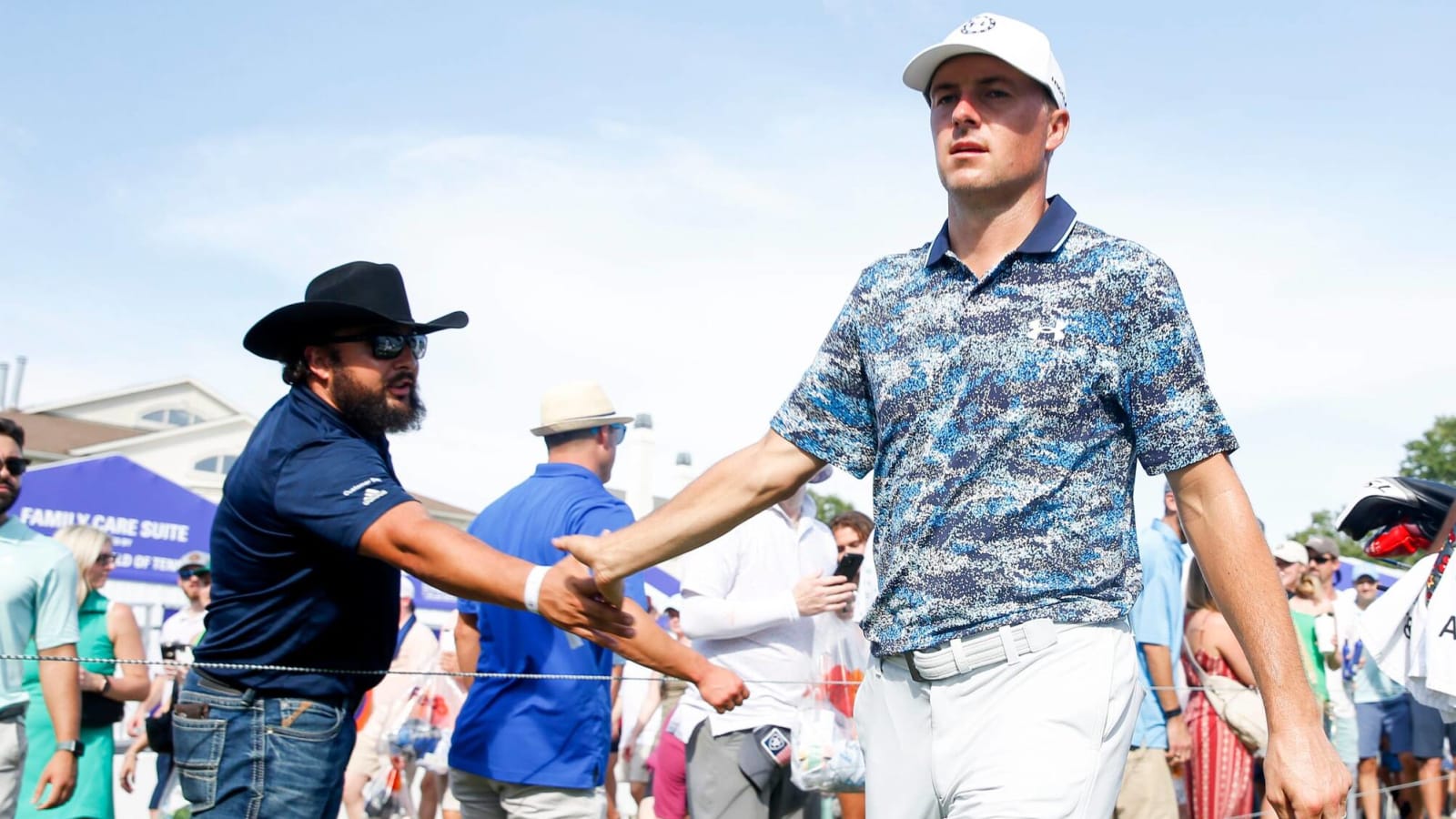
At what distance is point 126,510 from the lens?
15.1 metres

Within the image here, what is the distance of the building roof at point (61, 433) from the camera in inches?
1880

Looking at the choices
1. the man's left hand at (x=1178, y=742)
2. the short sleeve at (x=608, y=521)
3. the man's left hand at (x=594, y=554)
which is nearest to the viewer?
the man's left hand at (x=594, y=554)

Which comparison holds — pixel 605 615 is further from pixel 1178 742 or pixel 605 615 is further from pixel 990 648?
pixel 1178 742

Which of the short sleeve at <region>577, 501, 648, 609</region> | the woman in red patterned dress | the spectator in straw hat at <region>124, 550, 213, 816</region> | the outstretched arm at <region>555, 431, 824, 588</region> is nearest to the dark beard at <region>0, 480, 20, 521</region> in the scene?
the short sleeve at <region>577, 501, 648, 609</region>

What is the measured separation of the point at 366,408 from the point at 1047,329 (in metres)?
2.14

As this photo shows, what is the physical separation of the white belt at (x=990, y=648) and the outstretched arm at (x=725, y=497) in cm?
60

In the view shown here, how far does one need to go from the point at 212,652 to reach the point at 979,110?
257 centimetres

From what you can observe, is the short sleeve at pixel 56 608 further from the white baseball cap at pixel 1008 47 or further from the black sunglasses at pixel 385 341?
the white baseball cap at pixel 1008 47

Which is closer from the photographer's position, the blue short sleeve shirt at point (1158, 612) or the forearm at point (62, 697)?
the forearm at point (62, 697)

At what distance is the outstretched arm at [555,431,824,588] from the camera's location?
308 cm

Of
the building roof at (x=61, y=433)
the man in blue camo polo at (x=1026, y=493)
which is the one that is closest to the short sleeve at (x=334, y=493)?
the man in blue camo polo at (x=1026, y=493)

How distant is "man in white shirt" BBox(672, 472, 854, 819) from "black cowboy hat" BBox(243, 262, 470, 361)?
1865 mm

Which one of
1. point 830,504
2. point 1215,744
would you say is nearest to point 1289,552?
point 1215,744

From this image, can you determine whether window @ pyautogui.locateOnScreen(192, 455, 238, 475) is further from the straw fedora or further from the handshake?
the handshake
